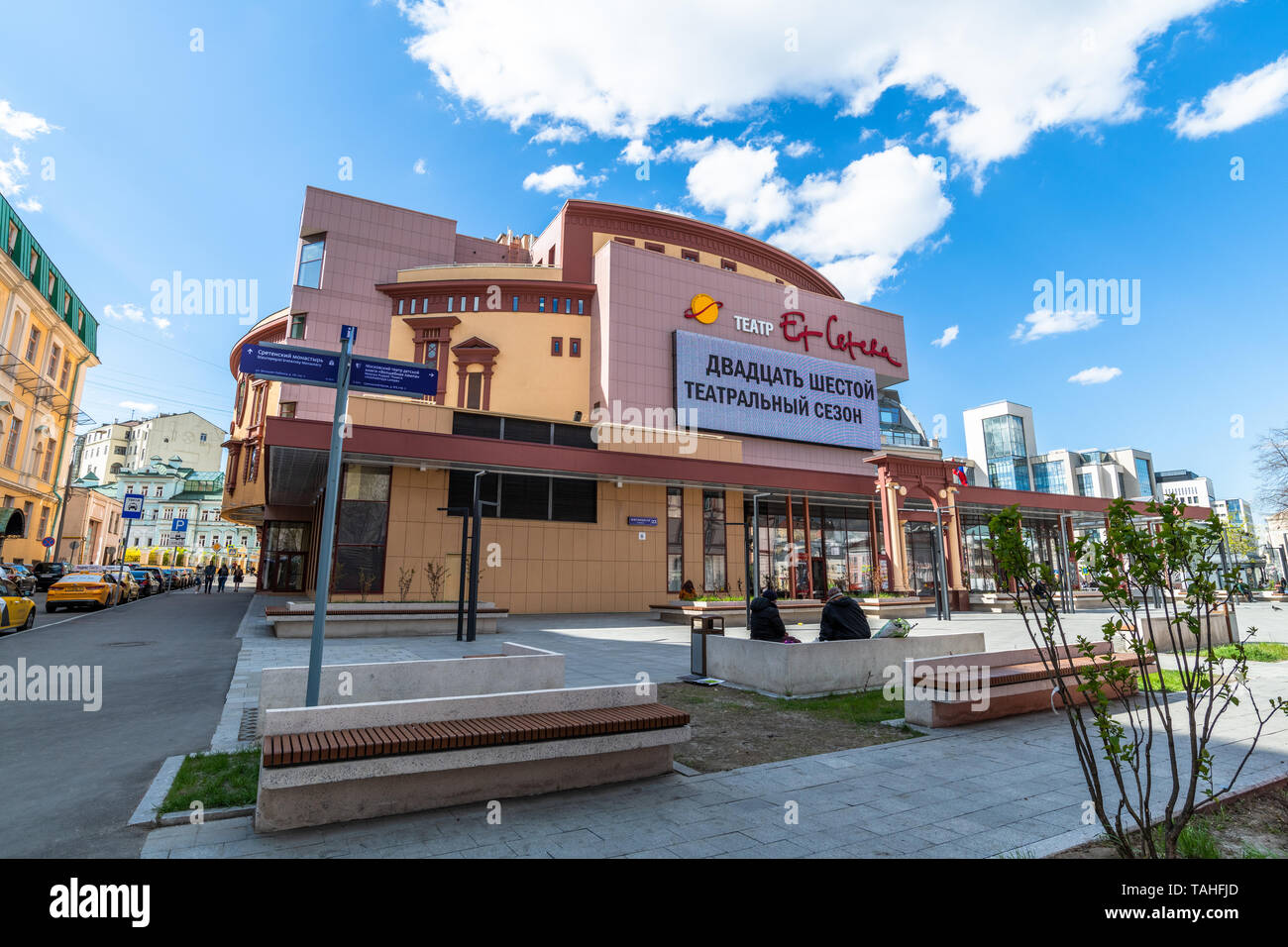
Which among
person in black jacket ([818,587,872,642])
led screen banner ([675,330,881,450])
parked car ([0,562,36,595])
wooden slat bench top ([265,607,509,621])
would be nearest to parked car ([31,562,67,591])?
parked car ([0,562,36,595])

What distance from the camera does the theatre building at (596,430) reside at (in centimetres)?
2098

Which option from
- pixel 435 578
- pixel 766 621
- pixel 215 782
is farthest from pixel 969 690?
pixel 435 578

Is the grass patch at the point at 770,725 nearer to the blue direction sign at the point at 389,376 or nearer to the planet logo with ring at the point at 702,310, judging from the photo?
the blue direction sign at the point at 389,376

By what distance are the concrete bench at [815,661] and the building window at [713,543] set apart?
15740 mm

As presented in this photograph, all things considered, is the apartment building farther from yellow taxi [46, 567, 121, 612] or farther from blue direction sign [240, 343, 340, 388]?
blue direction sign [240, 343, 340, 388]

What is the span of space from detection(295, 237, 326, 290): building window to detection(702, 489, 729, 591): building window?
24.7 metres

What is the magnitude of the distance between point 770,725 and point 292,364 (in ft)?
20.6

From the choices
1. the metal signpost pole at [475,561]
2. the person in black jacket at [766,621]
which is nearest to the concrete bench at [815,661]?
the person in black jacket at [766,621]

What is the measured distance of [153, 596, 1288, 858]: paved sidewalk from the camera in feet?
12.5

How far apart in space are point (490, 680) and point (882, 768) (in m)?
3.86

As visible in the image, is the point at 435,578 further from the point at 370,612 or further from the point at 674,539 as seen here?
the point at 674,539

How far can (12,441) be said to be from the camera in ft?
122
